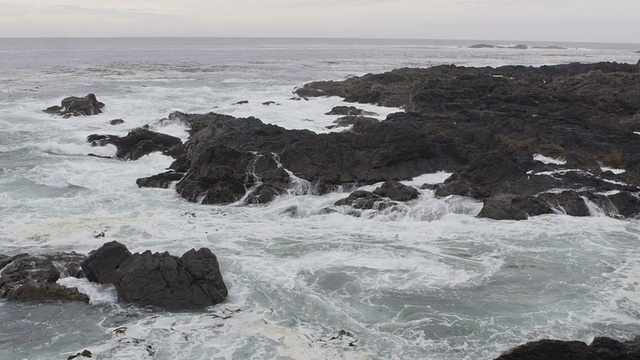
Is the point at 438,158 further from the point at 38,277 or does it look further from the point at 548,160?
the point at 38,277

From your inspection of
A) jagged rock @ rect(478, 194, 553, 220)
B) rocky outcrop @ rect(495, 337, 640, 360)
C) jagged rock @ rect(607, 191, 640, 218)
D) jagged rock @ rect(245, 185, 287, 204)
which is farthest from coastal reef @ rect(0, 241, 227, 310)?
jagged rock @ rect(607, 191, 640, 218)

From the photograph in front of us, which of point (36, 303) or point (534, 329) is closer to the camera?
point (534, 329)

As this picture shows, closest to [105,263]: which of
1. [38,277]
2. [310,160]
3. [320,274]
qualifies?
[38,277]

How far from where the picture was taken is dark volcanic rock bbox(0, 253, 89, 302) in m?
12.7

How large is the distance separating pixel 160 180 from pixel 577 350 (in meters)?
16.8

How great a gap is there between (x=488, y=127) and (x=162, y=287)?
2026 centimetres

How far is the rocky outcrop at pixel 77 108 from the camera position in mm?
36825

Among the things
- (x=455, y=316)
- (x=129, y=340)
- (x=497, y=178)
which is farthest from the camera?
(x=497, y=178)

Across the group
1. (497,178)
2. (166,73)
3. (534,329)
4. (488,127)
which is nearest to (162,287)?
(534,329)

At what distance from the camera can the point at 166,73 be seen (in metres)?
72.9

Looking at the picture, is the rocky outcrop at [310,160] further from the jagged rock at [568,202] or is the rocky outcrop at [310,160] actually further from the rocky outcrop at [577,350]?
the rocky outcrop at [577,350]

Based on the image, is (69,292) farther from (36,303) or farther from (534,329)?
(534,329)

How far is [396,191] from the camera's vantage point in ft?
64.1

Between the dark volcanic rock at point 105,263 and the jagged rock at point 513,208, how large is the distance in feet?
37.1
